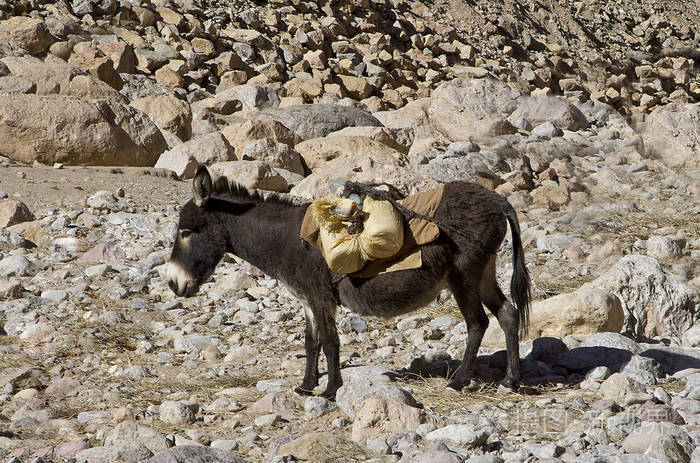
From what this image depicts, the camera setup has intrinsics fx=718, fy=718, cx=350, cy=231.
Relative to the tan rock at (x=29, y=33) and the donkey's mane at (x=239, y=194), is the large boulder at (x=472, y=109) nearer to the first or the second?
the donkey's mane at (x=239, y=194)

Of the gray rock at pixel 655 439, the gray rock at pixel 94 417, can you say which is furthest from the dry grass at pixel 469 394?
the gray rock at pixel 94 417

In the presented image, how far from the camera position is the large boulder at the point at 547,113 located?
50.2ft

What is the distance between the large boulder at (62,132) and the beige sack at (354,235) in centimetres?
730

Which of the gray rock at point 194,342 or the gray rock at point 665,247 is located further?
the gray rock at point 665,247

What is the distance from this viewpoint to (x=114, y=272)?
25.7 ft

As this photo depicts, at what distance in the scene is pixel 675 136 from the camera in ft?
42.5

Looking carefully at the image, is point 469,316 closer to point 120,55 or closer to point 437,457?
point 437,457

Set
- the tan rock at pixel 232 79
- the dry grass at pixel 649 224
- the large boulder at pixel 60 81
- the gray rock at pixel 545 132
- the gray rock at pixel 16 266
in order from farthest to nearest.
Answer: the tan rock at pixel 232 79 < the gray rock at pixel 545 132 < the large boulder at pixel 60 81 < the dry grass at pixel 649 224 < the gray rock at pixel 16 266

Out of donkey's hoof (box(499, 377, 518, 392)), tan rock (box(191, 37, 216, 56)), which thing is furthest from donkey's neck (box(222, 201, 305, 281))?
tan rock (box(191, 37, 216, 56))

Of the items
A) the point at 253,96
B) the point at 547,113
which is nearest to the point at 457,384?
the point at 547,113

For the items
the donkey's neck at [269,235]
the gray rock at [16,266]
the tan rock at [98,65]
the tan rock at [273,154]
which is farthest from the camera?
the tan rock at [98,65]

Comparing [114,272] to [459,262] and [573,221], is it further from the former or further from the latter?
[573,221]

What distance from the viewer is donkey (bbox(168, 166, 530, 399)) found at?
5.08 metres

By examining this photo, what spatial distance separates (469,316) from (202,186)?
7.23ft
